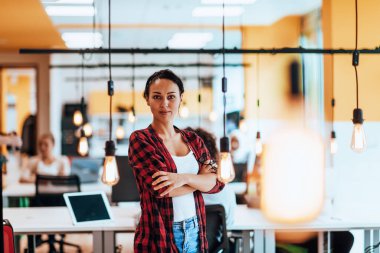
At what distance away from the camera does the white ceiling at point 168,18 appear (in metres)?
7.65

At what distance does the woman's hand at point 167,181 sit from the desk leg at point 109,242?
1.72 m

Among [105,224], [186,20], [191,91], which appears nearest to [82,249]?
[105,224]

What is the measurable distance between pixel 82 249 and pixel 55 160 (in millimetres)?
1221

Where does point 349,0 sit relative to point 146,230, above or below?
above

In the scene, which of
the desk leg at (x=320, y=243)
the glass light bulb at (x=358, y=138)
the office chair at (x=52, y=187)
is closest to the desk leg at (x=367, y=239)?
the desk leg at (x=320, y=243)

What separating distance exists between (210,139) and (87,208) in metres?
1.15

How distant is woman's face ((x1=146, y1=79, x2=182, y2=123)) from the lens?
3.04m

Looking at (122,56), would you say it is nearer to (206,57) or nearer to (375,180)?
(206,57)

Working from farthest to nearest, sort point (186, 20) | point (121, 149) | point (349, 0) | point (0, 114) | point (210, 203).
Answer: point (0, 114), point (121, 149), point (186, 20), point (349, 0), point (210, 203)

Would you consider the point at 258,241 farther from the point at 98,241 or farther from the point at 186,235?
the point at 186,235

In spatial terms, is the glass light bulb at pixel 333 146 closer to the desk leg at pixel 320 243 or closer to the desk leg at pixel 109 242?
the desk leg at pixel 320 243

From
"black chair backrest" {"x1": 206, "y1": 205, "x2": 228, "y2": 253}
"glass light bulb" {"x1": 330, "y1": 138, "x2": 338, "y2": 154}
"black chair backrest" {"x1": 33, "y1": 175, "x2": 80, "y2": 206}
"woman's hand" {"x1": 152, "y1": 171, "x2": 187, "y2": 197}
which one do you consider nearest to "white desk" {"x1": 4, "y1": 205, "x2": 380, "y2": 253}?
"black chair backrest" {"x1": 206, "y1": 205, "x2": 228, "y2": 253}

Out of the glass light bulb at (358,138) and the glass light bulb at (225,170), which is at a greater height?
the glass light bulb at (358,138)

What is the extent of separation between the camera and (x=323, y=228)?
454cm
